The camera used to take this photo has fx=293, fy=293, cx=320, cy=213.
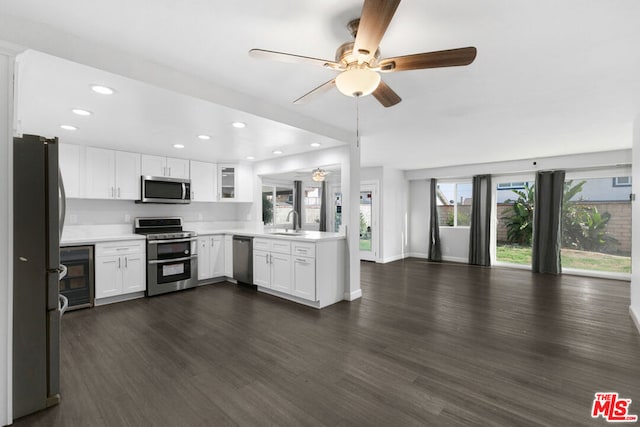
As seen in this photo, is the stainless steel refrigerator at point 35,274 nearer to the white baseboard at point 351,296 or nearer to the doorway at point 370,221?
the white baseboard at point 351,296

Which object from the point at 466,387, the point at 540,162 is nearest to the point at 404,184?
the point at 540,162

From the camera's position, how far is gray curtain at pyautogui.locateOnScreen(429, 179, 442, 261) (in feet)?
25.2

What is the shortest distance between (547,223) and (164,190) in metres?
7.44

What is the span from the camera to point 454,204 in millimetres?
7707

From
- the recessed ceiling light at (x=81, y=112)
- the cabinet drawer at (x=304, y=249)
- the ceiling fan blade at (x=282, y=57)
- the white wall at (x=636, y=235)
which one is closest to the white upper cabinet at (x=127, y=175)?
the recessed ceiling light at (x=81, y=112)

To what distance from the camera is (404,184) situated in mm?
8148

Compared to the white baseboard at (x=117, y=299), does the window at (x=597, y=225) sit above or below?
above

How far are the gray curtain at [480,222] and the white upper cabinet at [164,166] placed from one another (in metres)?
6.39

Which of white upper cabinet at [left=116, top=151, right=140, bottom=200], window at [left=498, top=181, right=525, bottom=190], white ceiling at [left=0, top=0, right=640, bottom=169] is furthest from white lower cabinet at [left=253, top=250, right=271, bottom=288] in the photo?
window at [left=498, top=181, right=525, bottom=190]

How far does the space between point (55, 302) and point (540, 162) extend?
25.5 ft

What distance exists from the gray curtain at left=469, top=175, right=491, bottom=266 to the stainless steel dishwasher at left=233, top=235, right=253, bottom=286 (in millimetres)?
5309

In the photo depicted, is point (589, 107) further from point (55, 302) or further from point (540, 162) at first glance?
point (55, 302)

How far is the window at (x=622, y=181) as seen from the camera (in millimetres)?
5621

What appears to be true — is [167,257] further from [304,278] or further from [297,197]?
[297,197]
